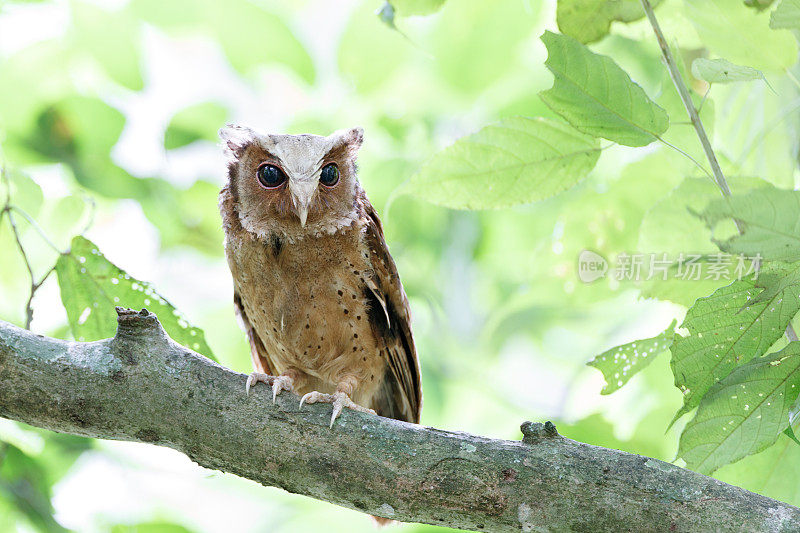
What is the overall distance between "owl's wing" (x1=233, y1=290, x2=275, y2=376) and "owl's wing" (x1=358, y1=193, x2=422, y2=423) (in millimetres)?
589

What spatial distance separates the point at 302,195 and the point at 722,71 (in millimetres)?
1621

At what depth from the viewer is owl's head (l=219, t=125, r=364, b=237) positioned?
9.34ft

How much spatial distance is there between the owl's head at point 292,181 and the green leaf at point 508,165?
0.79 m

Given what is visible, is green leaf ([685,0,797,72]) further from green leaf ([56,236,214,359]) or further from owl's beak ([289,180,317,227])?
green leaf ([56,236,214,359])

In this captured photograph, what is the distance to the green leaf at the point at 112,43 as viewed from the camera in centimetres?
324

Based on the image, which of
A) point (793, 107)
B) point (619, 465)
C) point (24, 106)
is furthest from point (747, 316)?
point (24, 106)

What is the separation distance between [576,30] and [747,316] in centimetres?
101

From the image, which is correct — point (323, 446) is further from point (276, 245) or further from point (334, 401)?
point (276, 245)

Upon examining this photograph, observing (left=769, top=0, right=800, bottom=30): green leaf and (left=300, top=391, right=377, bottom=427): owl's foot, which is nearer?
(left=769, top=0, right=800, bottom=30): green leaf

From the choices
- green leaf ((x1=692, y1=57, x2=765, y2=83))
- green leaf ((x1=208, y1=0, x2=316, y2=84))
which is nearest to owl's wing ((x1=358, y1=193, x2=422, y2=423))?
green leaf ((x1=208, y1=0, x2=316, y2=84))

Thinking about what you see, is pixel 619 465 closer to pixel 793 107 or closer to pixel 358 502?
pixel 358 502

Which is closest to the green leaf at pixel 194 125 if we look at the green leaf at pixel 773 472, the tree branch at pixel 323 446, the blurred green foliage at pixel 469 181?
the blurred green foliage at pixel 469 181

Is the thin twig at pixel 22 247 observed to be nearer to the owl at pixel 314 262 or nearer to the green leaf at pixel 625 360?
the owl at pixel 314 262

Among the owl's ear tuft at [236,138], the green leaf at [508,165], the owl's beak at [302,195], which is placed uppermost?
the owl's ear tuft at [236,138]
